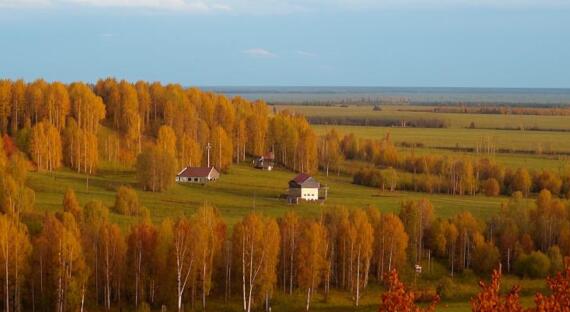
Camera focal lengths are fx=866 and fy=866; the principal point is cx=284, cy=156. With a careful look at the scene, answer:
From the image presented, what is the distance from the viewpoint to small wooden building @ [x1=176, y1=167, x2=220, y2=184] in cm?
8606

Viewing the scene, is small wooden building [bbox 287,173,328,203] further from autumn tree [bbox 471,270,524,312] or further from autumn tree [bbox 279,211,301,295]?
autumn tree [bbox 471,270,524,312]

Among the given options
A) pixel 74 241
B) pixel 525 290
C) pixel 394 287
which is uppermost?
pixel 394 287

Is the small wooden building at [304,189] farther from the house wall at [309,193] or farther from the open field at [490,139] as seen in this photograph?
the open field at [490,139]

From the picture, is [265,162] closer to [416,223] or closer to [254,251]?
[416,223]

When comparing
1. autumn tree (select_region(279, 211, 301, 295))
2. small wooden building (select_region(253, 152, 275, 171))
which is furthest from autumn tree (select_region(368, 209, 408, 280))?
small wooden building (select_region(253, 152, 275, 171))

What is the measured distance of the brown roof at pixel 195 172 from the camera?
8650 cm

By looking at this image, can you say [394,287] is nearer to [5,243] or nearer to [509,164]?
[5,243]

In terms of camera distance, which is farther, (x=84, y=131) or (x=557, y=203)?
(x=84, y=131)

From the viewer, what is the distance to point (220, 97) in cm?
11119

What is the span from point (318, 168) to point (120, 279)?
58.0 meters

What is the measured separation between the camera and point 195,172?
87.0 m

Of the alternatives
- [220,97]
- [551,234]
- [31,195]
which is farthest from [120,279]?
[220,97]

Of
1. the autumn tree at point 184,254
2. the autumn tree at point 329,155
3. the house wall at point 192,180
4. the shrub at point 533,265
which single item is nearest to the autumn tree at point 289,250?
the autumn tree at point 184,254

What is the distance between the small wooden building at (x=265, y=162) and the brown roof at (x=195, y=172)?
12863mm
